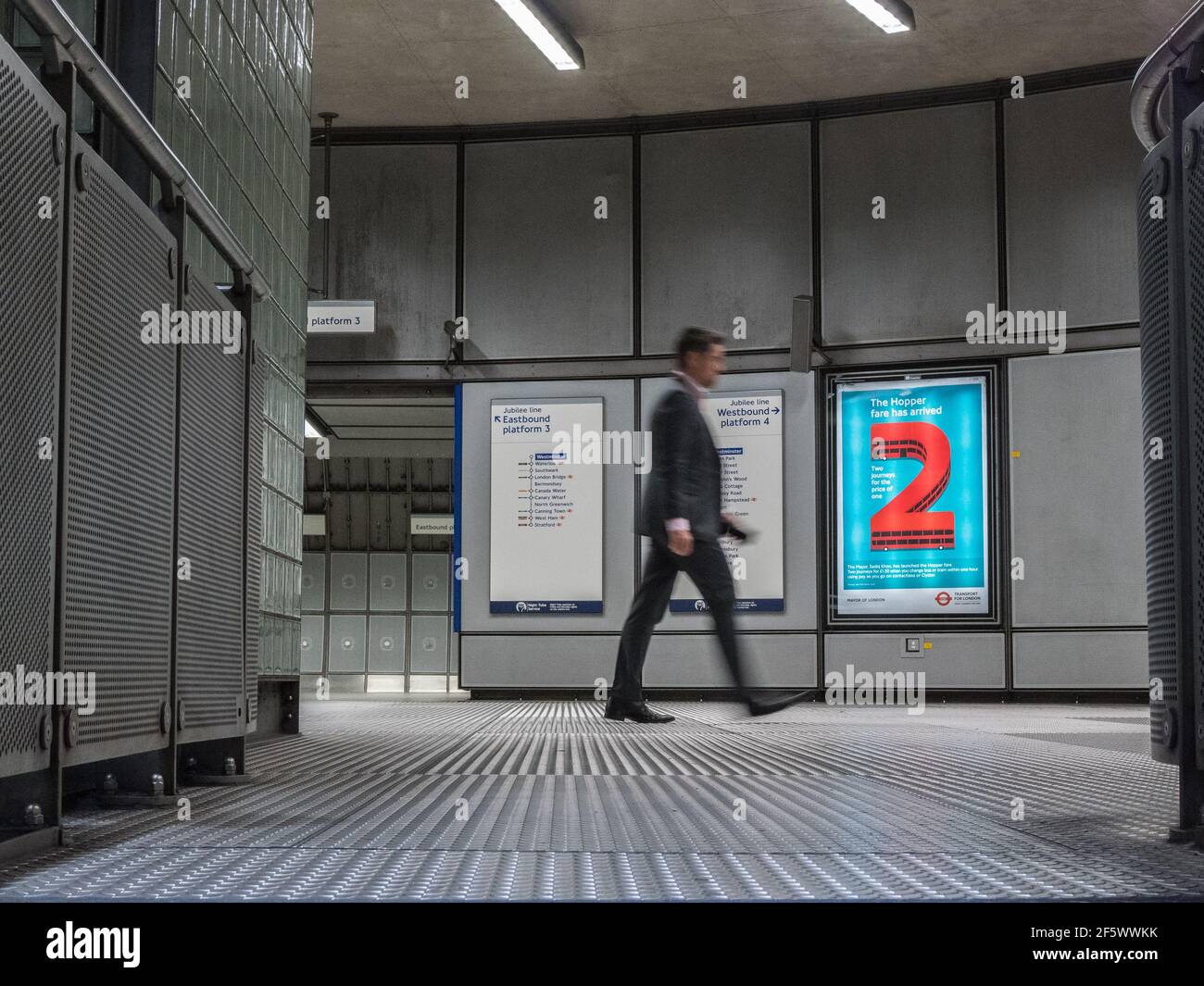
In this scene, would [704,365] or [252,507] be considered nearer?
[252,507]

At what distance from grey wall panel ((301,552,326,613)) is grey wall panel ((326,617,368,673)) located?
26 cm

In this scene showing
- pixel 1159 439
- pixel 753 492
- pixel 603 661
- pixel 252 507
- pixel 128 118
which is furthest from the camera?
pixel 603 661

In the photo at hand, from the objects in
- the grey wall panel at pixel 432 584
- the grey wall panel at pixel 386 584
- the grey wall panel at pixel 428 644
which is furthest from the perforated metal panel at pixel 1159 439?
the grey wall panel at pixel 386 584

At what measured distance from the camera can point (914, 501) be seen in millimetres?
Result: 10766

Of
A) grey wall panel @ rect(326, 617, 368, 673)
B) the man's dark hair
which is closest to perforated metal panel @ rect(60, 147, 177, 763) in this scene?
the man's dark hair

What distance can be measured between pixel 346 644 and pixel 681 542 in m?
11.1

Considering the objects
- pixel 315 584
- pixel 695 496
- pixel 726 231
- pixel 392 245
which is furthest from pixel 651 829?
pixel 315 584

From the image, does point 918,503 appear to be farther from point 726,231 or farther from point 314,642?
point 314,642

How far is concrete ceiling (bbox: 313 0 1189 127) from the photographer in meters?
9.71

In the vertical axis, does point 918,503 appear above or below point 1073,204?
below

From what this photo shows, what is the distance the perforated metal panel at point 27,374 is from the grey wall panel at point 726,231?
370 inches
